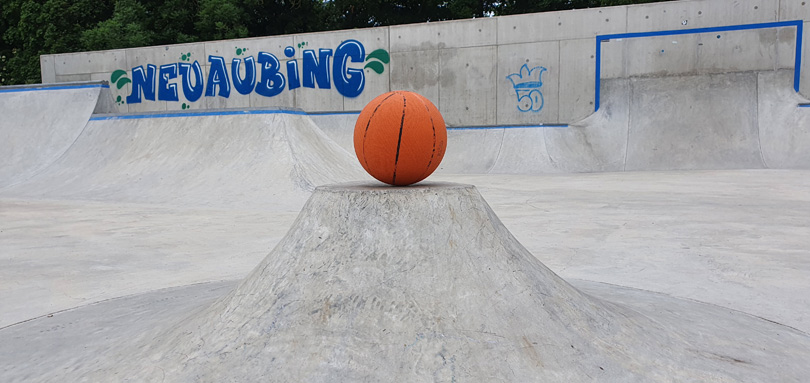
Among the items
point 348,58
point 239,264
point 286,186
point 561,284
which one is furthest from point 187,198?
point 348,58

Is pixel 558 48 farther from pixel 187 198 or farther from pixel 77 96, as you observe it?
pixel 77 96

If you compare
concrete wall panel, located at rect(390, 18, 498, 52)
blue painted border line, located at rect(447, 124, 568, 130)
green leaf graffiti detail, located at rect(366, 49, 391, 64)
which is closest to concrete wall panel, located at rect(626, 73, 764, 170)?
blue painted border line, located at rect(447, 124, 568, 130)

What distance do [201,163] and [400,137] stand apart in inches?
359

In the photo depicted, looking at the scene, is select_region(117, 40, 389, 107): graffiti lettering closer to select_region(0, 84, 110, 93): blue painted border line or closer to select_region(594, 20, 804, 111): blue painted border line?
select_region(0, 84, 110, 93): blue painted border line

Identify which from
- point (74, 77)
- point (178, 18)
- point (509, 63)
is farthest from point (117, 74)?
point (509, 63)

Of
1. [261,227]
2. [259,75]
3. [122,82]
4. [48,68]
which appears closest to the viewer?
[261,227]

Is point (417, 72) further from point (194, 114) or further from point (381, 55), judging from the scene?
point (194, 114)

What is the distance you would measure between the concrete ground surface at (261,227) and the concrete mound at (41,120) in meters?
0.10

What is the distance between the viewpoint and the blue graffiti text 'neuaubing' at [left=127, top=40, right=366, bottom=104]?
62.0 ft

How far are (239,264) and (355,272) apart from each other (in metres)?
2.91

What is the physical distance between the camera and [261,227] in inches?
293

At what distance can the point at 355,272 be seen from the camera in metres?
2.80

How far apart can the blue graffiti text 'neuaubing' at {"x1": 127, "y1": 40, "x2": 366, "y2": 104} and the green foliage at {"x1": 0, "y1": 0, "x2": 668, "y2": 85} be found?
24.1 ft

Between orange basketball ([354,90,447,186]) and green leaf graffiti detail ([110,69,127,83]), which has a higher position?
green leaf graffiti detail ([110,69,127,83])
